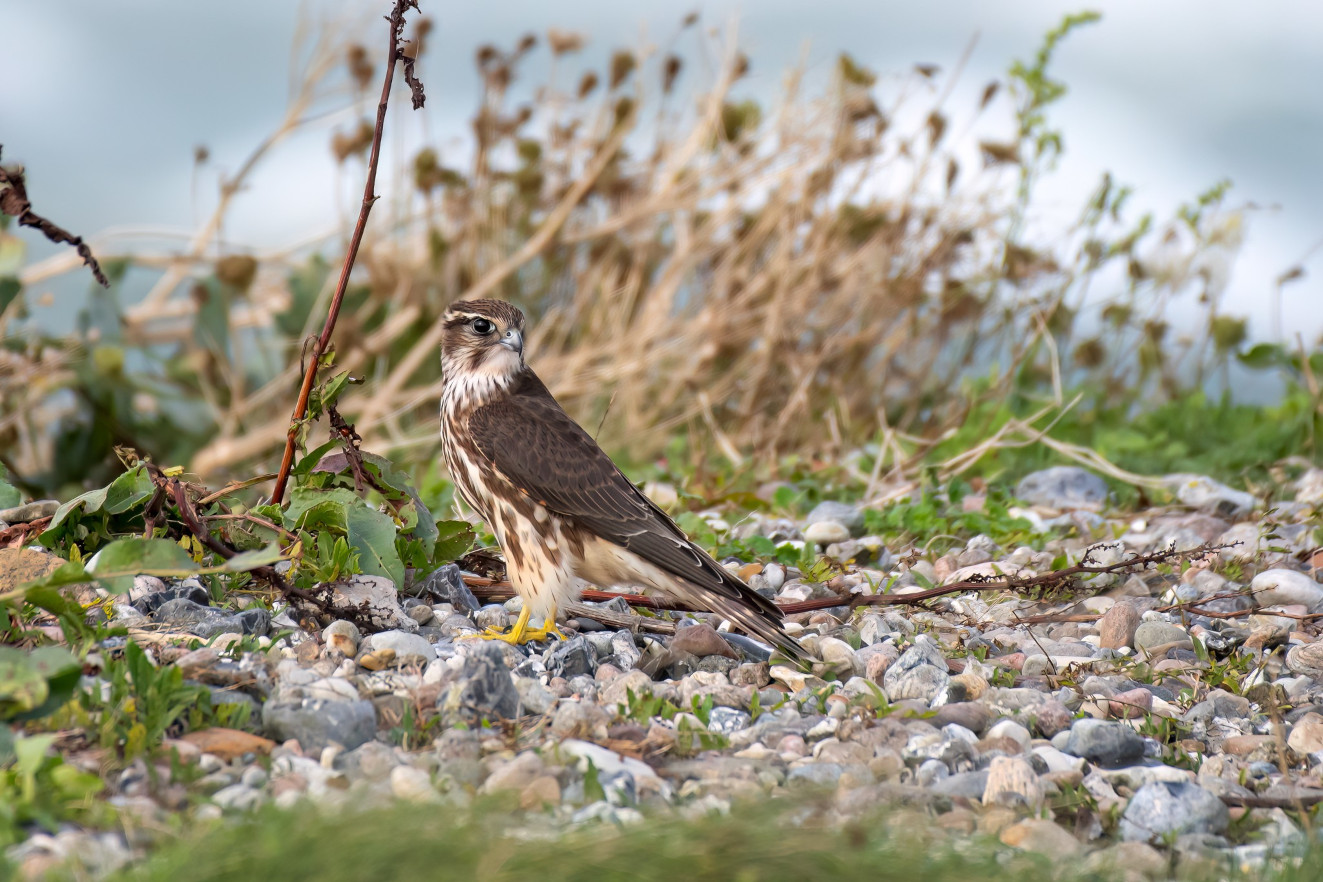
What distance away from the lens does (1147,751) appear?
2.98 metres

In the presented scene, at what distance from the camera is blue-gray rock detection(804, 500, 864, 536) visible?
5.18 metres

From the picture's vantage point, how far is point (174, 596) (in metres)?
3.50

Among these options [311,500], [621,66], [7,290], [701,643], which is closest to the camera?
[701,643]

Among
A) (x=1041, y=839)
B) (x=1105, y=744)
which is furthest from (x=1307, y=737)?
(x=1041, y=839)

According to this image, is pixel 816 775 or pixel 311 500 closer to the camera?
pixel 816 775

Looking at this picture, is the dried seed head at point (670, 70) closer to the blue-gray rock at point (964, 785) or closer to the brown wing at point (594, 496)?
the brown wing at point (594, 496)

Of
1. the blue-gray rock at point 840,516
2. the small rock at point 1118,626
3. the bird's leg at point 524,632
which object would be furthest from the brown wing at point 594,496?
the blue-gray rock at point 840,516

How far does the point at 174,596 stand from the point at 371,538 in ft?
1.85

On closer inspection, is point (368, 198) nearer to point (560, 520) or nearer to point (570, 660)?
point (560, 520)

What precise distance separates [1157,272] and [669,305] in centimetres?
288

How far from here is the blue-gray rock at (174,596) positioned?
11.2ft

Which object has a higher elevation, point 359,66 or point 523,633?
point 359,66

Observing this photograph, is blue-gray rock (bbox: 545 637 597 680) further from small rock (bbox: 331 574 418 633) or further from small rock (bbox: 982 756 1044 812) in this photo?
small rock (bbox: 982 756 1044 812)

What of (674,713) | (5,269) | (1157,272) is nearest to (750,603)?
(674,713)
